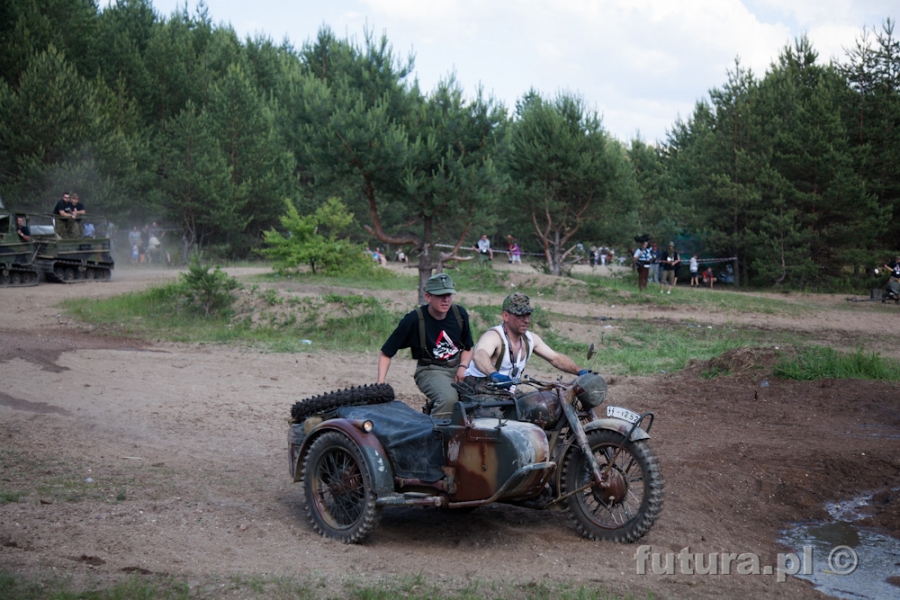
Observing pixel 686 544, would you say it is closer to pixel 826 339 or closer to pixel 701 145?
pixel 826 339

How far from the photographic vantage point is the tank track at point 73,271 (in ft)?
83.5

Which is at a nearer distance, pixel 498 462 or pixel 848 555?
pixel 498 462

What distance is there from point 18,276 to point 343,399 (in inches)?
855

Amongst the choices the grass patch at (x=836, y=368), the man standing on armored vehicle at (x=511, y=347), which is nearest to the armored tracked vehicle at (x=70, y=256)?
the grass patch at (x=836, y=368)

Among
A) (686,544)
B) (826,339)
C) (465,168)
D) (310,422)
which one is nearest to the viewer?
Result: (686,544)

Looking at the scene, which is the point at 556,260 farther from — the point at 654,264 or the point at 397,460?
the point at 397,460

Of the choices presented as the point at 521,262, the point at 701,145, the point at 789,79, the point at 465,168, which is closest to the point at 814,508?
the point at 465,168

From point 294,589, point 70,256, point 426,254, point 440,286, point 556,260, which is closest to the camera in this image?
point 294,589

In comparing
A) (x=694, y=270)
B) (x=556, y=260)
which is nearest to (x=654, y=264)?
(x=694, y=270)

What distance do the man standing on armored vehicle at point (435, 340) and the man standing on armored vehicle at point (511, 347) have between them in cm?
25

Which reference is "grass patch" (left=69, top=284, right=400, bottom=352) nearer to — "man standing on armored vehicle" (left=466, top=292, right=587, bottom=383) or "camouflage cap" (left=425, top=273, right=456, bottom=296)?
"camouflage cap" (left=425, top=273, right=456, bottom=296)

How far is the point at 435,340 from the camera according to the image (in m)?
7.07

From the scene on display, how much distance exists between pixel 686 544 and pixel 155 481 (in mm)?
4340

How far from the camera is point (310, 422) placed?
257 inches
